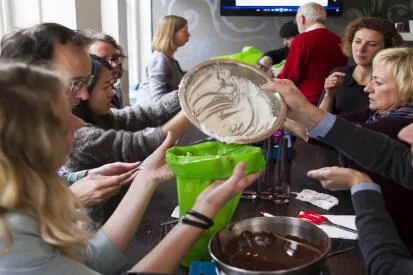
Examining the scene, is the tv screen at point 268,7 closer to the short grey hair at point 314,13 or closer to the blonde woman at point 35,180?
the short grey hair at point 314,13

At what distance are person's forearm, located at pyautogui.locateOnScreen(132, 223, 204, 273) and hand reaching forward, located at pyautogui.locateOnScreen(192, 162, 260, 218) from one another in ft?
0.15

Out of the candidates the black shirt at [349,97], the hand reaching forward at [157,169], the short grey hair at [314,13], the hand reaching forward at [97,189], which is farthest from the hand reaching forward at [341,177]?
the short grey hair at [314,13]

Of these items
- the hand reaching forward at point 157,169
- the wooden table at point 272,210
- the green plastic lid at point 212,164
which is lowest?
the wooden table at point 272,210

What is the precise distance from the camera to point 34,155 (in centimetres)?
82

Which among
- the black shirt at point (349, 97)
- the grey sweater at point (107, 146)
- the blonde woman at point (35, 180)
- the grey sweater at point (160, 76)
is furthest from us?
the grey sweater at point (160, 76)

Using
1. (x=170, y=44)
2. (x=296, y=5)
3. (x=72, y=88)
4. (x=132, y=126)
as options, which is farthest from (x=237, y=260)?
(x=296, y=5)

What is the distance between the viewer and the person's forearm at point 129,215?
1.14 m

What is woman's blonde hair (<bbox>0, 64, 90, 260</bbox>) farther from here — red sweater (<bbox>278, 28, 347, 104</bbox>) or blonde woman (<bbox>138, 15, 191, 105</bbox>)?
red sweater (<bbox>278, 28, 347, 104</bbox>)

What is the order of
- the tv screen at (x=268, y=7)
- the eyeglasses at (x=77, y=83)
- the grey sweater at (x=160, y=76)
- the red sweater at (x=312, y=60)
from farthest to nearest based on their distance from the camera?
the tv screen at (x=268, y=7), the grey sweater at (x=160, y=76), the red sweater at (x=312, y=60), the eyeglasses at (x=77, y=83)

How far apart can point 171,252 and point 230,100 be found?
22.3 inches

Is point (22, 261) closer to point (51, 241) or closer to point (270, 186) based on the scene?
point (51, 241)

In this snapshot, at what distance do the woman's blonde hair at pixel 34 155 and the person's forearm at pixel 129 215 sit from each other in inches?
10.6

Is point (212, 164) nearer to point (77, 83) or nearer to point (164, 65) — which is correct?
point (77, 83)

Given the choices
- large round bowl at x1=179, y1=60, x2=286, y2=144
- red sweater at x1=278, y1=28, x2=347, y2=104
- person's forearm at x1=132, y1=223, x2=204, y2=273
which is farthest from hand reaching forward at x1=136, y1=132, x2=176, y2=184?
red sweater at x1=278, y1=28, x2=347, y2=104
